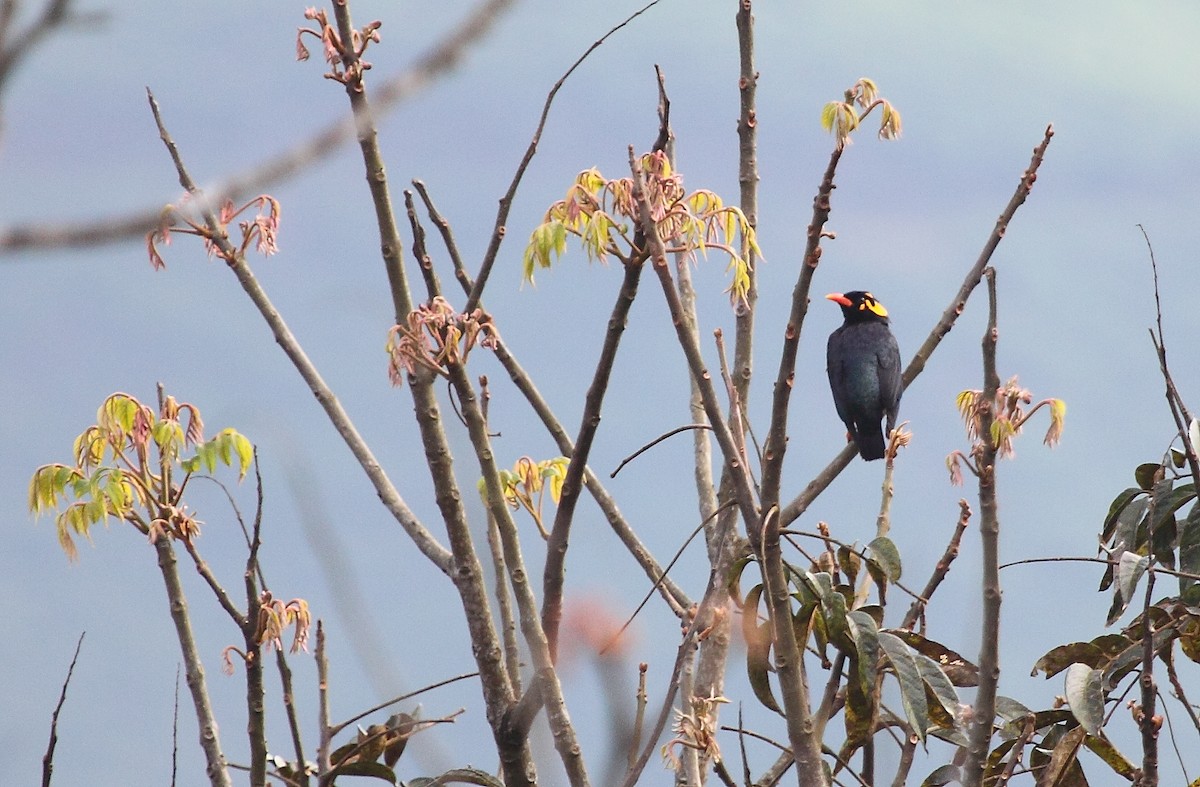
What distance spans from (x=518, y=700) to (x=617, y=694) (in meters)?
1.32

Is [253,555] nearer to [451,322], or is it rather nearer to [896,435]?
[451,322]

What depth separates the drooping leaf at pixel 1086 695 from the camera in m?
2.95

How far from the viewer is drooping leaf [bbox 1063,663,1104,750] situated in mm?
2947

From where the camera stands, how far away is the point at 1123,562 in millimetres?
3119

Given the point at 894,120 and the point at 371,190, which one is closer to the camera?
the point at 371,190

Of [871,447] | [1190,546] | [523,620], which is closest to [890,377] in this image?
[871,447]

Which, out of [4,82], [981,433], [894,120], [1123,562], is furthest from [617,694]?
[894,120]

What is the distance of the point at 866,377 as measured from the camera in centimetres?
720

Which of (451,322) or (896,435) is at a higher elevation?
(896,435)

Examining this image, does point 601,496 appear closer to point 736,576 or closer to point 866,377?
point 736,576

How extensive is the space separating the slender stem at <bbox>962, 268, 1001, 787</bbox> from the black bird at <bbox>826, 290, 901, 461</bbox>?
3.87m

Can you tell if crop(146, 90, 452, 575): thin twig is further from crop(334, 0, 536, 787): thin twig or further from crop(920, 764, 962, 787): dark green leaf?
crop(920, 764, 962, 787): dark green leaf

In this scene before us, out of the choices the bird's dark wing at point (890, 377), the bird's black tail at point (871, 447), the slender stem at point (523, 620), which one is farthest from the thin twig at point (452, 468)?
the bird's dark wing at point (890, 377)

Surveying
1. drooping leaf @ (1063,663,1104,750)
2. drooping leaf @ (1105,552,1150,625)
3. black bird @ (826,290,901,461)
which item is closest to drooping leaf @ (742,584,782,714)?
drooping leaf @ (1063,663,1104,750)
